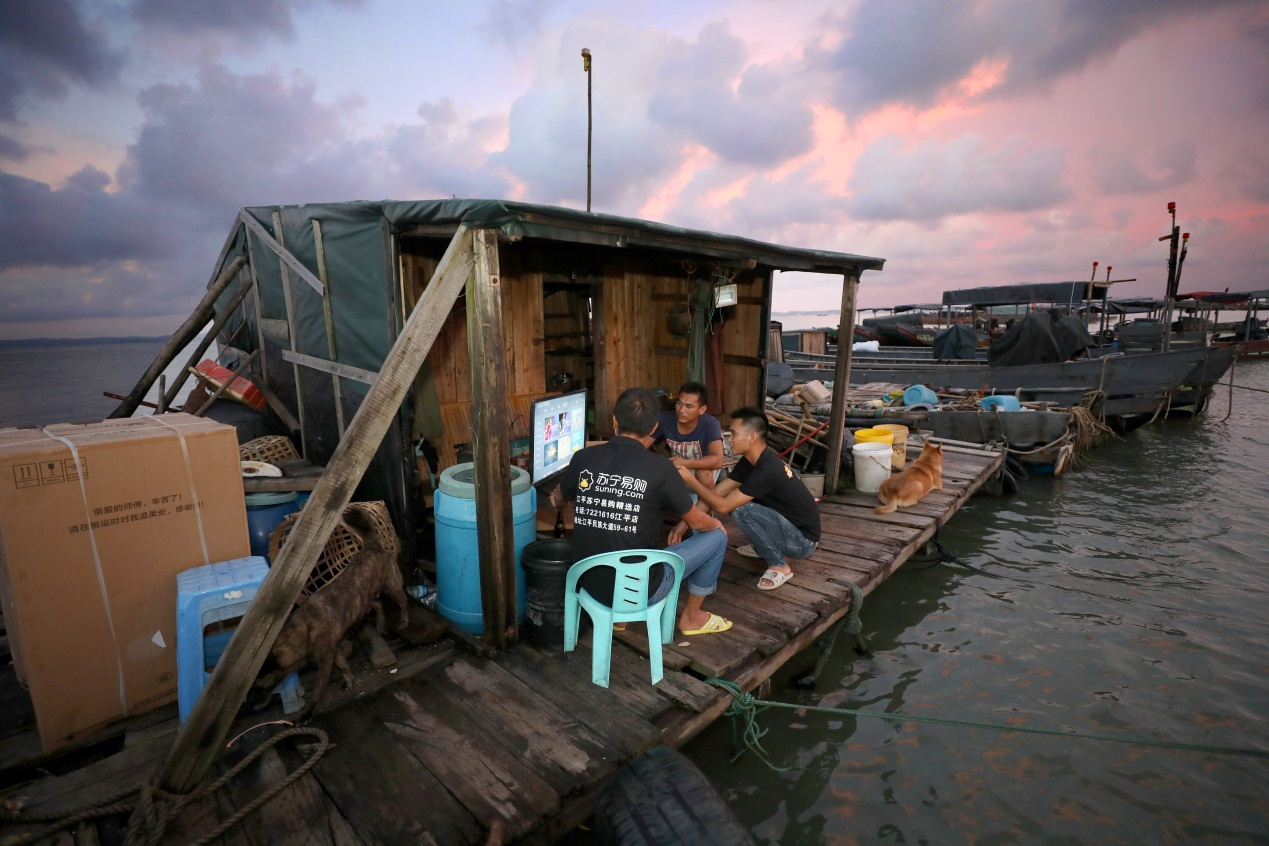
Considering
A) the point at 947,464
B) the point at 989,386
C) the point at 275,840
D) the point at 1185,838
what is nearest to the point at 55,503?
the point at 275,840

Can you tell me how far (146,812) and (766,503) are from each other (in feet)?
14.7

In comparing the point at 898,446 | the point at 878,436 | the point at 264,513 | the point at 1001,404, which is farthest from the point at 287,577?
the point at 1001,404

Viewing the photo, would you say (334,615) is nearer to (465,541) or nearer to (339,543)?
(465,541)

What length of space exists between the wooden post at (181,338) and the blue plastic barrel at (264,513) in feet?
11.7

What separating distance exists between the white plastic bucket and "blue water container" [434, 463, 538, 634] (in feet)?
17.8

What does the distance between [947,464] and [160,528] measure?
1016 cm

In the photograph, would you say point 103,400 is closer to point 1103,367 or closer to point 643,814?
point 643,814

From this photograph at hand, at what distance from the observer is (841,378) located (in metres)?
7.68

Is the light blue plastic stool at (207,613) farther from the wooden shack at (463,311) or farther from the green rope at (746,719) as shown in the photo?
the green rope at (746,719)

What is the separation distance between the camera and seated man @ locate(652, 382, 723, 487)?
6.01 metres

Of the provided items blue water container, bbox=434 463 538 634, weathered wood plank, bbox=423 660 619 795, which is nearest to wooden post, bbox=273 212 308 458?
blue water container, bbox=434 463 538 634

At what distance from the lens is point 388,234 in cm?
461

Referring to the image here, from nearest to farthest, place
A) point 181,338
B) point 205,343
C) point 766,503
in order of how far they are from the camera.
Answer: point 766,503 < point 181,338 < point 205,343

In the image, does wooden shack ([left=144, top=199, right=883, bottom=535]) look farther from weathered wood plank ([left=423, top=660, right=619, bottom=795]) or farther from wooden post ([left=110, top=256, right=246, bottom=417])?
weathered wood plank ([left=423, top=660, right=619, bottom=795])
